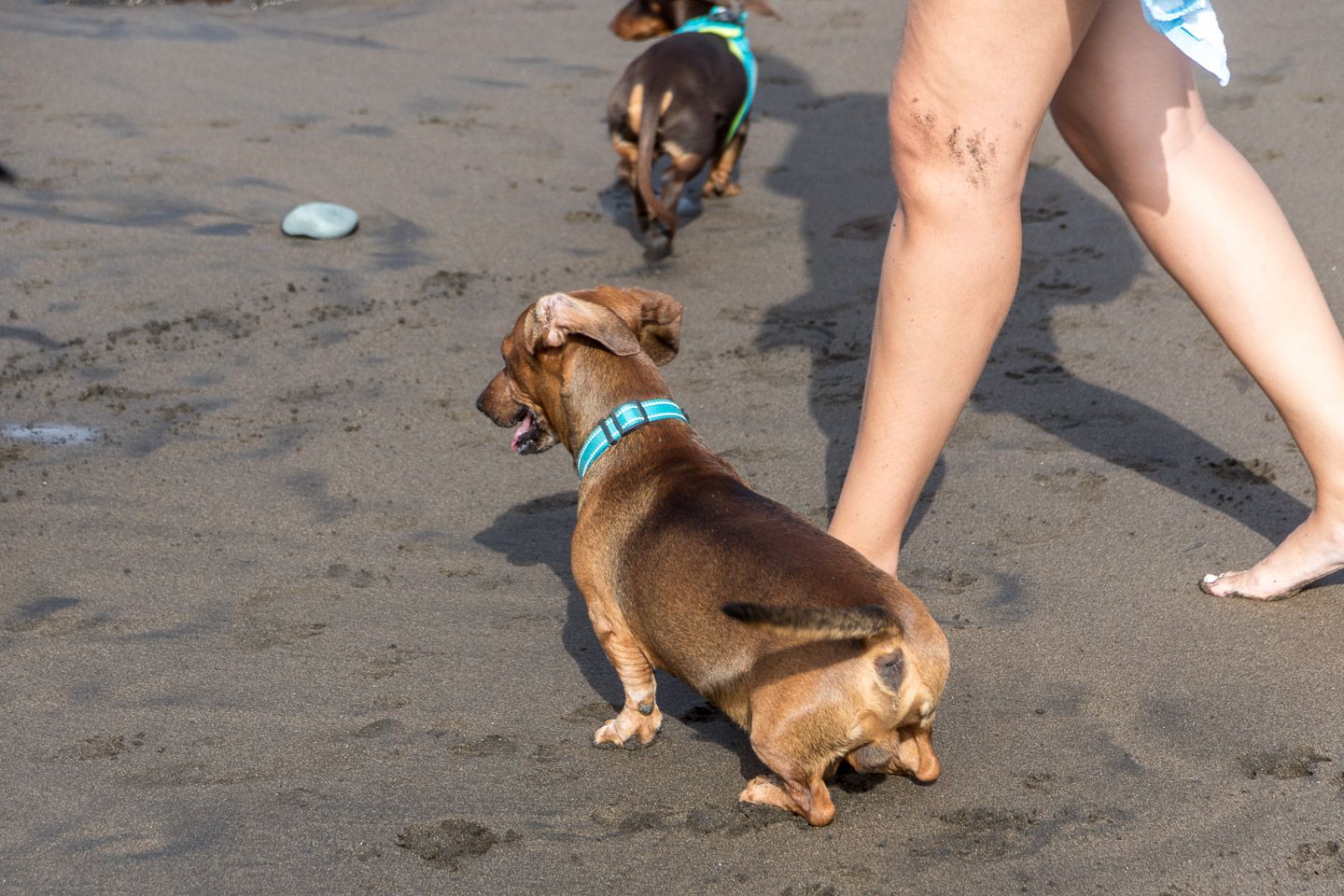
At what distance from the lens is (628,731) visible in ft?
9.13

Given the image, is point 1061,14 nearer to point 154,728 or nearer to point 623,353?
point 623,353

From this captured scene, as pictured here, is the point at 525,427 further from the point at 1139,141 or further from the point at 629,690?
the point at 1139,141

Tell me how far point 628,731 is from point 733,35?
470 cm

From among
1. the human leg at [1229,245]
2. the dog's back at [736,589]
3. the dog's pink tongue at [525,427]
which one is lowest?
the dog's pink tongue at [525,427]

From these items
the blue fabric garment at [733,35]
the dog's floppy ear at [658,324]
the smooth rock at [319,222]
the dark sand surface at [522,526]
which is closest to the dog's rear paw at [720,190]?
the dark sand surface at [522,526]

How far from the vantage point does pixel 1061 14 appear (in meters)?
2.52

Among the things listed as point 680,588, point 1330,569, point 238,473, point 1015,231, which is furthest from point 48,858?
point 1330,569

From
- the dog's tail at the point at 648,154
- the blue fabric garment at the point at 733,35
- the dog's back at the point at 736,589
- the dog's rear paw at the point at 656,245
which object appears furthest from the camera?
the blue fabric garment at the point at 733,35

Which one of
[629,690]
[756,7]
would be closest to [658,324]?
[629,690]

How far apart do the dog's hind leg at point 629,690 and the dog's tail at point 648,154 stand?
3.17 m

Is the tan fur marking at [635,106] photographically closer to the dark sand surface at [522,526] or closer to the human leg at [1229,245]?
the dark sand surface at [522,526]

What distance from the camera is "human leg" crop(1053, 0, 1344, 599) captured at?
296 centimetres

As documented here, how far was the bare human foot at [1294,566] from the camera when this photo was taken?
3016mm

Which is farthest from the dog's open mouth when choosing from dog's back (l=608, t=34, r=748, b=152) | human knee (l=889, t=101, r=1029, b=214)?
dog's back (l=608, t=34, r=748, b=152)
